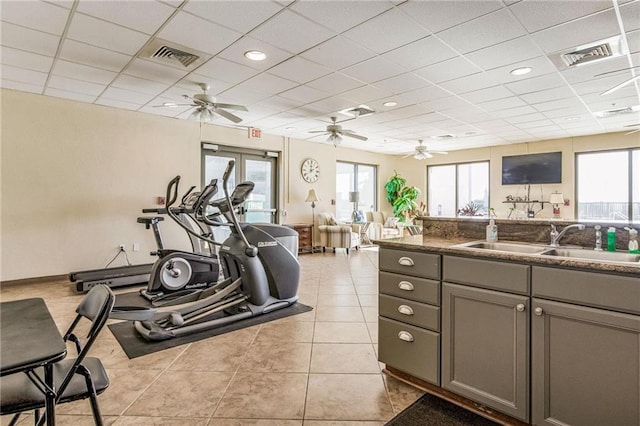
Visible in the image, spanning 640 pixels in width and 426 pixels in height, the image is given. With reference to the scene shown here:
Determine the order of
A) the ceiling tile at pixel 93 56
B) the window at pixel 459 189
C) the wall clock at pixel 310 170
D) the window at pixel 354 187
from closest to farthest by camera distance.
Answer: the ceiling tile at pixel 93 56, the wall clock at pixel 310 170, the window at pixel 459 189, the window at pixel 354 187

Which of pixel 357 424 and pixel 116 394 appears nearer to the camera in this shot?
pixel 357 424

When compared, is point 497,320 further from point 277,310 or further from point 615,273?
point 277,310

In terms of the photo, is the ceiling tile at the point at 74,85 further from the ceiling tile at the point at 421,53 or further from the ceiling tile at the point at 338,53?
the ceiling tile at the point at 421,53

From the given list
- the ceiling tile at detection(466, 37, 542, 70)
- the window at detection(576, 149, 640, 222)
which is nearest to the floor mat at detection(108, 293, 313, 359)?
the ceiling tile at detection(466, 37, 542, 70)

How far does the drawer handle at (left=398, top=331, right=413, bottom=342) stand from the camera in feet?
7.44

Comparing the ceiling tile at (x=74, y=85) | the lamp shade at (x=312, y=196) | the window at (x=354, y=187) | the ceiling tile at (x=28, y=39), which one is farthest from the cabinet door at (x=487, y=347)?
the window at (x=354, y=187)

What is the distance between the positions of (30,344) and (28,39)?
341 cm

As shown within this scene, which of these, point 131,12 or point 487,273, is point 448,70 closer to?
point 487,273

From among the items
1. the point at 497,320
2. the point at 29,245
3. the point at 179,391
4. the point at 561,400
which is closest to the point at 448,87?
the point at 497,320

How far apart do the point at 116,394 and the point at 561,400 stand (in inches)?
100

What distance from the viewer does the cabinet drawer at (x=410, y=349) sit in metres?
2.15

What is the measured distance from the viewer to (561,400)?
5.48 feet

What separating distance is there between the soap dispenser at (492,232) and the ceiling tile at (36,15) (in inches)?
148

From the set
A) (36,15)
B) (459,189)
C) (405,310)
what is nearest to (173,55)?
(36,15)
